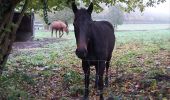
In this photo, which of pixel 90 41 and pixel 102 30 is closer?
pixel 90 41

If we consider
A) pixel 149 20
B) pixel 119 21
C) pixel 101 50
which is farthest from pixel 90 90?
pixel 149 20

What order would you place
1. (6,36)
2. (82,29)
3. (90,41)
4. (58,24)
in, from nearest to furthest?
(82,29) → (90,41) → (6,36) → (58,24)

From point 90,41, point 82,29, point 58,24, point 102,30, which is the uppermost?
point 82,29

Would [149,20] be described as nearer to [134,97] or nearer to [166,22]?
[166,22]

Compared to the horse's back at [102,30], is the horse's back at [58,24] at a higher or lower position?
lower

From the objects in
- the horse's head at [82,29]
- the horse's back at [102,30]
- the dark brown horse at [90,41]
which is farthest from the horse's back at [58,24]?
the horse's head at [82,29]

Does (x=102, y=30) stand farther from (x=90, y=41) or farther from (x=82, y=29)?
(x=82, y=29)

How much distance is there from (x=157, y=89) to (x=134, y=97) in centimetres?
75

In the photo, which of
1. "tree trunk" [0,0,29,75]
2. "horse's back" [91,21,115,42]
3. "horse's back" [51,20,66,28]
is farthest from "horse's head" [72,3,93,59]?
"horse's back" [51,20,66,28]

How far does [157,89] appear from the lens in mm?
7527

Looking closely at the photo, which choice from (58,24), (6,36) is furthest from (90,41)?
(58,24)

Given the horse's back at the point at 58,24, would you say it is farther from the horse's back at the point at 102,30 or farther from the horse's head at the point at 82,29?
the horse's head at the point at 82,29

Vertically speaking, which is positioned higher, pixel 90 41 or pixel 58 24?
pixel 90 41

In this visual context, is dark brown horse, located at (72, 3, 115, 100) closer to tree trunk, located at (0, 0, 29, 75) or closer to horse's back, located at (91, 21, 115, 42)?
horse's back, located at (91, 21, 115, 42)
